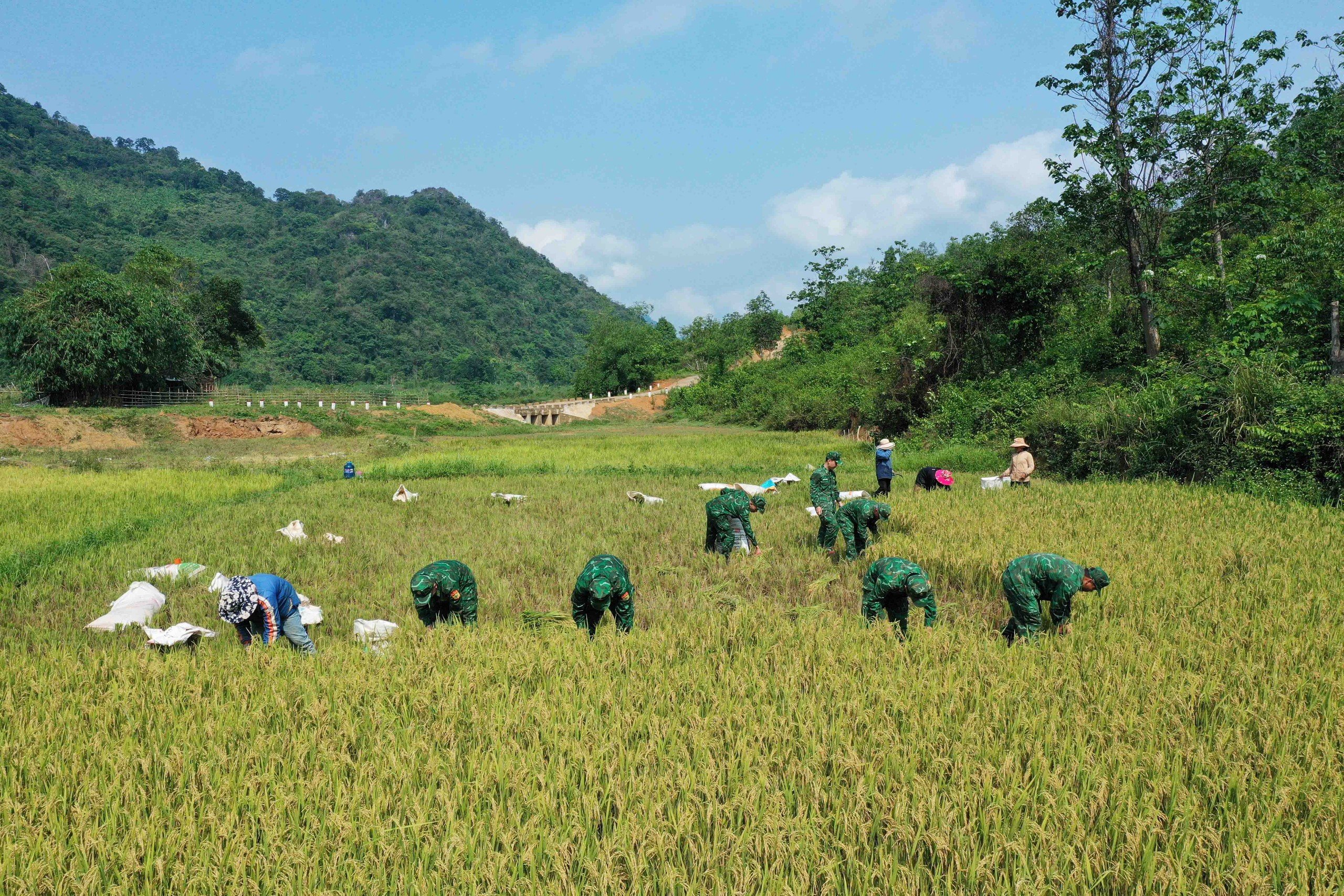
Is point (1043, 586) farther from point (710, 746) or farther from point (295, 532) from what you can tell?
point (295, 532)

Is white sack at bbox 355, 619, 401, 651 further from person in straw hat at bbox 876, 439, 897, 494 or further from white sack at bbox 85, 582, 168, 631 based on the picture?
person in straw hat at bbox 876, 439, 897, 494

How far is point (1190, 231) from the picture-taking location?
1772 centimetres

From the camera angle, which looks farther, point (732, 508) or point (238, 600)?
point (732, 508)

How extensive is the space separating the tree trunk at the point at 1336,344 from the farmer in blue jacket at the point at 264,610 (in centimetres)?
1660

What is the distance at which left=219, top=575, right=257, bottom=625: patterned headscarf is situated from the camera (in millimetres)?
5227

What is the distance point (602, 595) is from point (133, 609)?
4.35m

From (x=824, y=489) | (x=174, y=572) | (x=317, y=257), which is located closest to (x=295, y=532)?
(x=174, y=572)

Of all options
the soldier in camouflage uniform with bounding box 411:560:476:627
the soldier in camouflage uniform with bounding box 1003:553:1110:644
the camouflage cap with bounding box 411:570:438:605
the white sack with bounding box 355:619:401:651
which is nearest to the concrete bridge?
the white sack with bounding box 355:619:401:651

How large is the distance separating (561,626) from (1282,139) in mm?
20075

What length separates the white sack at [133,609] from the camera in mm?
6316

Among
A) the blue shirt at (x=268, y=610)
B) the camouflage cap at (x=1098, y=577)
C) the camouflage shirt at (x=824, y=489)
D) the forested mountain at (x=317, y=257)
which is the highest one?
the forested mountain at (x=317, y=257)

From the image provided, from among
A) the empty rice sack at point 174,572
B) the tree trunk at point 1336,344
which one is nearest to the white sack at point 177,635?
the empty rice sack at point 174,572

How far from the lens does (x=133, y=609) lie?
6566 millimetres

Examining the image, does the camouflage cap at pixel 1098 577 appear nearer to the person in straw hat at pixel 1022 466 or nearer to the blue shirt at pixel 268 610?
the blue shirt at pixel 268 610
